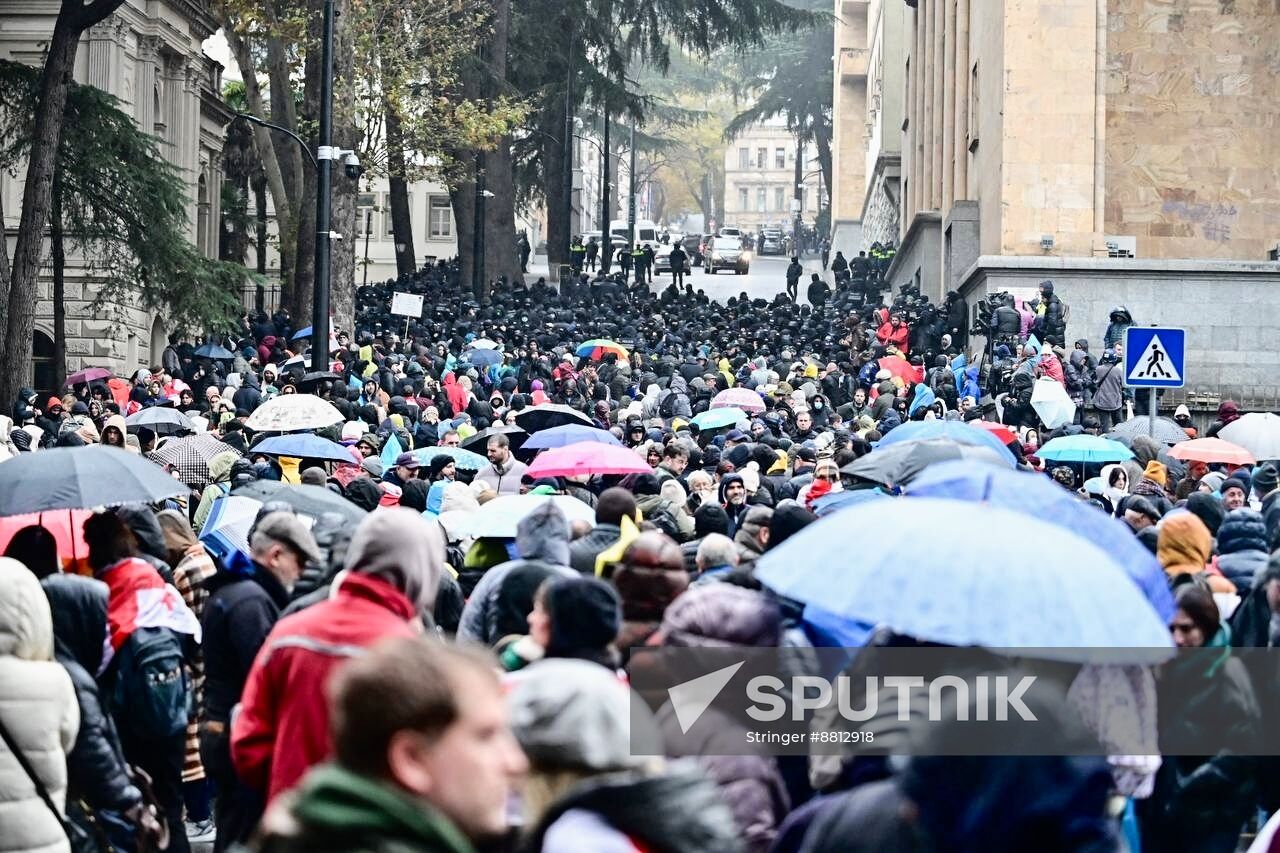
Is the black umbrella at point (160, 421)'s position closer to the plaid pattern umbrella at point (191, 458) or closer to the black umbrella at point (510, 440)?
the black umbrella at point (510, 440)

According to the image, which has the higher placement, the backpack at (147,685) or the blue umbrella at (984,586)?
the blue umbrella at (984,586)

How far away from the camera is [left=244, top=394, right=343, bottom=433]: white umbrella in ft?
55.1

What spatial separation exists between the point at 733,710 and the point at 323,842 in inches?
99.3

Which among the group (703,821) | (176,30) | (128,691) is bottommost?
(128,691)

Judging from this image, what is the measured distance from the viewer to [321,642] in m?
5.53

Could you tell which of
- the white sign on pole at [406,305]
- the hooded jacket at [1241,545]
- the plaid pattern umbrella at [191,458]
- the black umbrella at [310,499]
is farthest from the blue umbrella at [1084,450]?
the white sign on pole at [406,305]

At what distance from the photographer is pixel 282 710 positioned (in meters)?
5.59

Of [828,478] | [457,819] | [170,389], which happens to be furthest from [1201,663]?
[170,389]

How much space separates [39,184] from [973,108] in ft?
55.1

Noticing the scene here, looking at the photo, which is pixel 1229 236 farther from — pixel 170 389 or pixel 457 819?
pixel 457 819

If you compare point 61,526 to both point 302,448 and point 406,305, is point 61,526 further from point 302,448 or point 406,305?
point 406,305

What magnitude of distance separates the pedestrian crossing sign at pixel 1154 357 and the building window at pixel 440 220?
60621mm

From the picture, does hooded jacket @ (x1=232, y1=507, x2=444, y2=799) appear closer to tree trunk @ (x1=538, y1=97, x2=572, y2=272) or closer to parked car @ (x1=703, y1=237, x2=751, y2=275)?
tree trunk @ (x1=538, y1=97, x2=572, y2=272)

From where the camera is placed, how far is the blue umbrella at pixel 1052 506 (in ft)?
20.6
